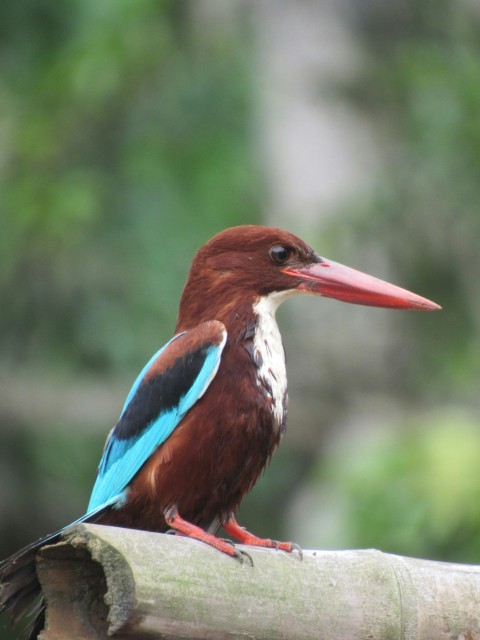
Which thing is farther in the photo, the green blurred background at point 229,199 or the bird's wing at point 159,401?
the green blurred background at point 229,199

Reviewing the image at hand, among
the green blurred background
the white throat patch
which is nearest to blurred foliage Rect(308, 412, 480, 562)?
the green blurred background

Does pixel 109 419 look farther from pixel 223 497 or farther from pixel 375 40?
pixel 223 497

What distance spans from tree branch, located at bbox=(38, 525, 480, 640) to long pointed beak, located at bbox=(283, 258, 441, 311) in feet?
3.43

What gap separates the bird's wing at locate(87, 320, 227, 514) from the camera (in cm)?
324

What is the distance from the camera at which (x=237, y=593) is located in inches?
94.5

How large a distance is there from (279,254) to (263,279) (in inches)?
3.9

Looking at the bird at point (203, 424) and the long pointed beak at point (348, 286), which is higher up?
the long pointed beak at point (348, 286)

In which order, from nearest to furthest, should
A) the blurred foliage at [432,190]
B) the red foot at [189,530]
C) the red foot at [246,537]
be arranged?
the red foot at [189,530]
the red foot at [246,537]
the blurred foliage at [432,190]

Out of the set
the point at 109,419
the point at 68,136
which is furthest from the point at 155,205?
the point at 109,419

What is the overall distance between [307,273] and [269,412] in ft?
1.83

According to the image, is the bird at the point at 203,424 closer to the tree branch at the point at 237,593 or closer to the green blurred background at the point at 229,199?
the tree branch at the point at 237,593

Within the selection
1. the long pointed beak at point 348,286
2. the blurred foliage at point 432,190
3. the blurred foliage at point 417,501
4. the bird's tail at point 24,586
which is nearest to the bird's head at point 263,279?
the long pointed beak at point 348,286

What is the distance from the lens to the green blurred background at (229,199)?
7480 millimetres

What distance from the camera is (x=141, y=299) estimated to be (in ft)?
25.0
